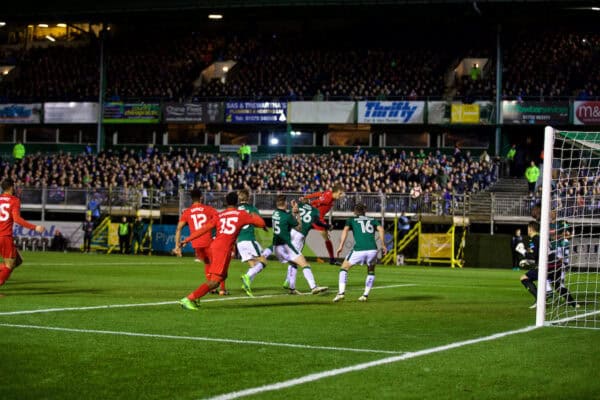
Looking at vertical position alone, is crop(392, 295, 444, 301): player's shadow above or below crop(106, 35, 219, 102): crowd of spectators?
below

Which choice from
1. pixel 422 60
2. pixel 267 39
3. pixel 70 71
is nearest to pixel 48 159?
pixel 70 71

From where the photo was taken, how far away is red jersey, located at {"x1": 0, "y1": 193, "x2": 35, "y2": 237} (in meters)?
16.7

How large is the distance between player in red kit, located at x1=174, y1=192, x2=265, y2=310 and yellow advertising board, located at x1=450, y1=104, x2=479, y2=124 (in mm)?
37329

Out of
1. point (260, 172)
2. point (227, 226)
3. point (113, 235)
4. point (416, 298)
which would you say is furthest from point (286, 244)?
point (260, 172)

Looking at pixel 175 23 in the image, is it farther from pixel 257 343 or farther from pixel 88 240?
pixel 257 343

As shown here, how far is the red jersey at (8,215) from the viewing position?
657 inches

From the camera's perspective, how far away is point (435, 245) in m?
41.1

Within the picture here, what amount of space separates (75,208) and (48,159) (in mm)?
8885

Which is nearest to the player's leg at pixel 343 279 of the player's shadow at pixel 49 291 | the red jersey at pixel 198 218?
the red jersey at pixel 198 218

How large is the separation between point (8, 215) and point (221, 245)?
4775 millimetres

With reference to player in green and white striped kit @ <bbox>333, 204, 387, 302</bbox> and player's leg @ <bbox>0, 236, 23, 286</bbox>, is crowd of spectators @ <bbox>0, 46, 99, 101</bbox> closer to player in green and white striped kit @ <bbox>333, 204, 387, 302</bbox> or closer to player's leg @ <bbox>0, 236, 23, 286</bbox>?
player's leg @ <bbox>0, 236, 23, 286</bbox>

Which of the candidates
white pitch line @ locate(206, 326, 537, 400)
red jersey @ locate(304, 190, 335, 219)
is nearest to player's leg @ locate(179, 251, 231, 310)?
white pitch line @ locate(206, 326, 537, 400)

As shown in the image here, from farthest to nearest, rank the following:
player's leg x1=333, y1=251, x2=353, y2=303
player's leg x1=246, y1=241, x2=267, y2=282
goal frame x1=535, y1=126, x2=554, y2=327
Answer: player's leg x1=246, y1=241, x2=267, y2=282
player's leg x1=333, y1=251, x2=353, y2=303
goal frame x1=535, y1=126, x2=554, y2=327

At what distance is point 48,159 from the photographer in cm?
5491
